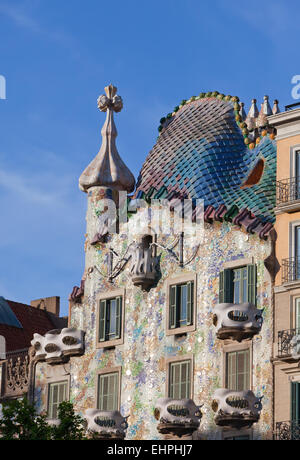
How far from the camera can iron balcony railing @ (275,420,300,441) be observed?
53719mm

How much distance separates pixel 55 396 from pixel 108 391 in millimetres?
2908

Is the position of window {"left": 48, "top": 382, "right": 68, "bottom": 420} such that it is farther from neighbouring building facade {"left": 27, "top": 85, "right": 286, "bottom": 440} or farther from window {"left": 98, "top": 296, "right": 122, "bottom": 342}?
window {"left": 98, "top": 296, "right": 122, "bottom": 342}

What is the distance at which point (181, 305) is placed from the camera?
194 ft

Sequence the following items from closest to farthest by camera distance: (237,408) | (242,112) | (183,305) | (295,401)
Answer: (295,401) < (237,408) < (183,305) < (242,112)

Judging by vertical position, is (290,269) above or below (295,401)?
above

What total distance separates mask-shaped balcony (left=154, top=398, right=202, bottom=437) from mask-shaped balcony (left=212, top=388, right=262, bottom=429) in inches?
44.6

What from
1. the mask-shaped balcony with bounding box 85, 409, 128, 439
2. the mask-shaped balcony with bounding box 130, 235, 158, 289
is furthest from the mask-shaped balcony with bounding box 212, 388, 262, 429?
the mask-shaped balcony with bounding box 130, 235, 158, 289

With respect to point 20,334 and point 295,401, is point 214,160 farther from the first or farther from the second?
point 20,334

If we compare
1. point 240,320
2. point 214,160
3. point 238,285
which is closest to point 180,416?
point 240,320

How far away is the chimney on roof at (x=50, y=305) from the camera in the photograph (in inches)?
3046

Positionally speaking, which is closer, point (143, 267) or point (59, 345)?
point (143, 267)

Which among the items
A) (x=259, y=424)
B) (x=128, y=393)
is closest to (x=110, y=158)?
(x=128, y=393)

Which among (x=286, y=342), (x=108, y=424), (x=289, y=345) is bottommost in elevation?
(x=108, y=424)
